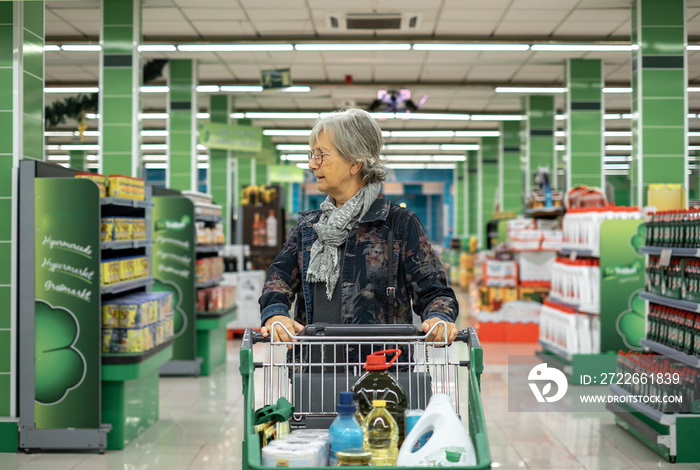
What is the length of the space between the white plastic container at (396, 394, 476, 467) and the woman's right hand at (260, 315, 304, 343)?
19.9 inches

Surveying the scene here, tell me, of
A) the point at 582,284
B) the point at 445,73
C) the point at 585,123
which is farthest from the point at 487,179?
the point at 582,284

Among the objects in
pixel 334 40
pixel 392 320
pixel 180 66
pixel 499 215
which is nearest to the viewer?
pixel 392 320

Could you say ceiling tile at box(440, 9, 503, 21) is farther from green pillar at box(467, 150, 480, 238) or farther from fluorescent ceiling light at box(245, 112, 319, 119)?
green pillar at box(467, 150, 480, 238)

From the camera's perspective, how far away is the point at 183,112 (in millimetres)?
12727

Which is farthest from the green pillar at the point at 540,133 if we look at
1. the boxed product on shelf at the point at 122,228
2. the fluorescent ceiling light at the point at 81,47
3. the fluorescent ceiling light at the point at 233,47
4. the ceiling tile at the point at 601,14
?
the boxed product on shelf at the point at 122,228

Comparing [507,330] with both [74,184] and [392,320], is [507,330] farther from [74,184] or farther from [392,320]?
[392,320]

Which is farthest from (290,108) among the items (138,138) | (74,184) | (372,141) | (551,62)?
(372,141)

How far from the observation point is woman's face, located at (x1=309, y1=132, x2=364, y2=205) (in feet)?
8.21

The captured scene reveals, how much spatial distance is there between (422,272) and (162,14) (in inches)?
334

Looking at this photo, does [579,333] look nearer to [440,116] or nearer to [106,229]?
[106,229]

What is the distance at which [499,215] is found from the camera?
17.4 metres

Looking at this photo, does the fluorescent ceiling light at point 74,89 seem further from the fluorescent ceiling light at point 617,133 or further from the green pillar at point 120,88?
the fluorescent ceiling light at point 617,133

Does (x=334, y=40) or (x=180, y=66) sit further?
(x=180, y=66)

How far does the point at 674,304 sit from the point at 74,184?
4109mm
